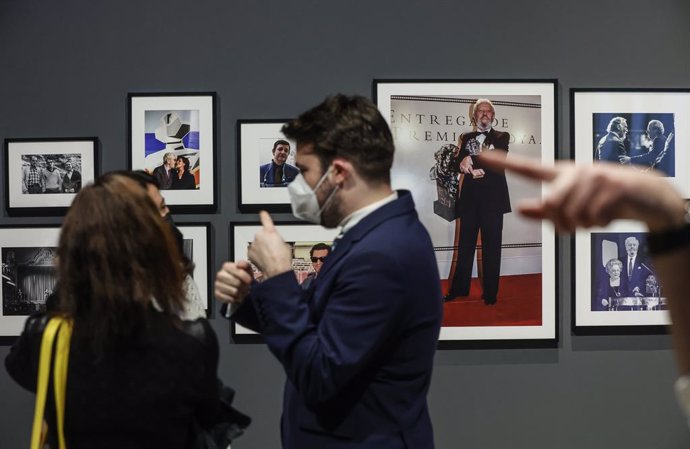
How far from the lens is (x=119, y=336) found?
1420 mm

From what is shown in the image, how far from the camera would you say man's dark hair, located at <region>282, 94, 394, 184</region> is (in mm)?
1761

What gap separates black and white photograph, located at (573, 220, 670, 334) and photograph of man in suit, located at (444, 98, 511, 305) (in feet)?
1.21

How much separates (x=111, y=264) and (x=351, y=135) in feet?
2.19

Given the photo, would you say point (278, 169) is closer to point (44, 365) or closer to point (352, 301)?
point (352, 301)

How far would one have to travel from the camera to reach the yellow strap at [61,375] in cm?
141

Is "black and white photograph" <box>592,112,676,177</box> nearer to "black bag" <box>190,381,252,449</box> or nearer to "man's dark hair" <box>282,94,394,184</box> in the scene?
"man's dark hair" <box>282,94,394,184</box>

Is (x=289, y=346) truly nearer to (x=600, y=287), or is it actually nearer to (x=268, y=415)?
(x=268, y=415)

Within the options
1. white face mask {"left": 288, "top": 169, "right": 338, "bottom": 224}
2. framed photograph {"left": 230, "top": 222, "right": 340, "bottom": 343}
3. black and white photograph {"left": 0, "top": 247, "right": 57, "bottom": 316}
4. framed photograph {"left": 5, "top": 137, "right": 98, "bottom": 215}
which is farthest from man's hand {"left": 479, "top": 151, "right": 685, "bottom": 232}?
black and white photograph {"left": 0, "top": 247, "right": 57, "bottom": 316}

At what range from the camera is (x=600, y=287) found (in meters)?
3.12

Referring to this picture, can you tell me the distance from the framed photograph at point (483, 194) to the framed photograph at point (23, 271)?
1.60 metres

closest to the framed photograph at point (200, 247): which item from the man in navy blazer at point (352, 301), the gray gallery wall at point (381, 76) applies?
the gray gallery wall at point (381, 76)

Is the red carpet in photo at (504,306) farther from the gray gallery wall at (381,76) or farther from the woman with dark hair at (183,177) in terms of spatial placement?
the woman with dark hair at (183,177)

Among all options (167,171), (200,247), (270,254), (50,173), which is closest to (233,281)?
(270,254)

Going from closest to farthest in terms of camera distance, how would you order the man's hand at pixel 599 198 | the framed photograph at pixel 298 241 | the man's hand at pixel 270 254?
the man's hand at pixel 599 198, the man's hand at pixel 270 254, the framed photograph at pixel 298 241
